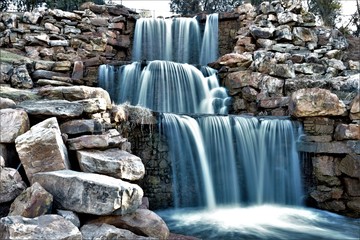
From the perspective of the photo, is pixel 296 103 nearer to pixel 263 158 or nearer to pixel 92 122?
pixel 263 158

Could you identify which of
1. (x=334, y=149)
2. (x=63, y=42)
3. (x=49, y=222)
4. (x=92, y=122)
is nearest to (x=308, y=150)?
(x=334, y=149)

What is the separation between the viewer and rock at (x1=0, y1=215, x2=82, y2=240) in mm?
3639

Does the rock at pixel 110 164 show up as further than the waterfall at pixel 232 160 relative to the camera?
No

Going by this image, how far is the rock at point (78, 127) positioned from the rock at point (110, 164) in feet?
1.65

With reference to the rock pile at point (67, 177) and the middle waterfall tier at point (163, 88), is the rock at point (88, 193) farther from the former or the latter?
the middle waterfall tier at point (163, 88)

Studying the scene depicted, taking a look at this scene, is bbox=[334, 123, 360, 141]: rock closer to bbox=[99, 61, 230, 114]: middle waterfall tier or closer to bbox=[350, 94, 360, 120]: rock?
bbox=[350, 94, 360, 120]: rock

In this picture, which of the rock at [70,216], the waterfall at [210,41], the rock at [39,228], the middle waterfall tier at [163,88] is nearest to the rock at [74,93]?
the rock at [70,216]

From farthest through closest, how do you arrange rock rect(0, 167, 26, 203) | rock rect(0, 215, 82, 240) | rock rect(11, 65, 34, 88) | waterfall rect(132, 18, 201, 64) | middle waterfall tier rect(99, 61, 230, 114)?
waterfall rect(132, 18, 201, 64), middle waterfall tier rect(99, 61, 230, 114), rock rect(11, 65, 34, 88), rock rect(0, 167, 26, 203), rock rect(0, 215, 82, 240)

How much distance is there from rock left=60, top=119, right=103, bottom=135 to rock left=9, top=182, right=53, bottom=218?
1.50 metres

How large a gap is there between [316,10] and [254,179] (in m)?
19.8

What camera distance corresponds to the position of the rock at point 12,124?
5320 millimetres

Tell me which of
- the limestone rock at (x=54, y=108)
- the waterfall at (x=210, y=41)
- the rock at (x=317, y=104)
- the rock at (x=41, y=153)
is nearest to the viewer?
the rock at (x=41, y=153)

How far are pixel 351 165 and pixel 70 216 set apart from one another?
23.5 ft

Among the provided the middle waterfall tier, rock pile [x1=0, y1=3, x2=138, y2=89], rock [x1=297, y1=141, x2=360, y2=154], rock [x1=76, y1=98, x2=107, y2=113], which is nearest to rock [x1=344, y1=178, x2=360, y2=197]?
rock [x1=297, y1=141, x2=360, y2=154]
